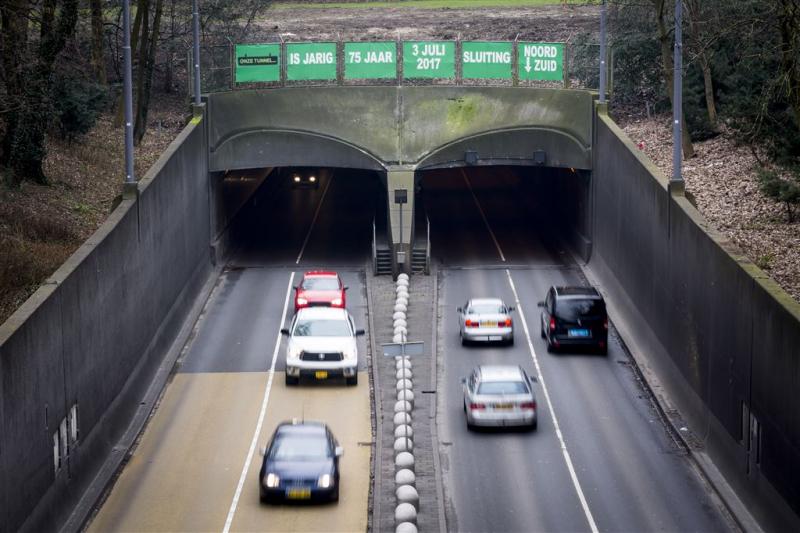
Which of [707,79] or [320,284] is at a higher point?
[707,79]

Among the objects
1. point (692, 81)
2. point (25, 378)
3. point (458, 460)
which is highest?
point (692, 81)

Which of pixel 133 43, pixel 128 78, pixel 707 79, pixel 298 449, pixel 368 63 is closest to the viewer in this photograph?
pixel 298 449

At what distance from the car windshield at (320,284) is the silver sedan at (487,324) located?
194 inches

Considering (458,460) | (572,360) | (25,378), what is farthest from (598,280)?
(25,378)

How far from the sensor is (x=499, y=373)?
94.2 ft

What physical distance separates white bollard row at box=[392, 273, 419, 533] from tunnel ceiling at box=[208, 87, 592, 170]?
919 centimetres

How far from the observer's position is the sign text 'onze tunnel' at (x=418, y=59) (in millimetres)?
44188

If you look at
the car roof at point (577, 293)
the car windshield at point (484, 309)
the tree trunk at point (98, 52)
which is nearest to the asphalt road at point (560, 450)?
the car windshield at point (484, 309)

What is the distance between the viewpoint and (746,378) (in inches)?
915

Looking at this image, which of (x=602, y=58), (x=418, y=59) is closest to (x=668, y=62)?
(x=602, y=58)

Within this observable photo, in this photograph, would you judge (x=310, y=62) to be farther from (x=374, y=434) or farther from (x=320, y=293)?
(x=374, y=434)

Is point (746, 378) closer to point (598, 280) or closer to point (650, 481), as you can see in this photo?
point (650, 481)

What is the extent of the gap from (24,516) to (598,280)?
25466 millimetres

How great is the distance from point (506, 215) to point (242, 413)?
26223 millimetres
